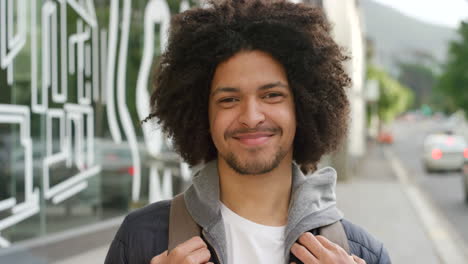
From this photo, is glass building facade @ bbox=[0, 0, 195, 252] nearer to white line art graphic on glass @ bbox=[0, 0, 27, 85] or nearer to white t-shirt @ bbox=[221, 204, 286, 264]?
white line art graphic on glass @ bbox=[0, 0, 27, 85]

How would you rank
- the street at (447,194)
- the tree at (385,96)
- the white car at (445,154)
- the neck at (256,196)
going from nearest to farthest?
the neck at (256,196) → the street at (447,194) → the white car at (445,154) → the tree at (385,96)

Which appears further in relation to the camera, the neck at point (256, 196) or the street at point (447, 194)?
the street at point (447, 194)

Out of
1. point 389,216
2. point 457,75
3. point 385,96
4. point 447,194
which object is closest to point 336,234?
point 389,216

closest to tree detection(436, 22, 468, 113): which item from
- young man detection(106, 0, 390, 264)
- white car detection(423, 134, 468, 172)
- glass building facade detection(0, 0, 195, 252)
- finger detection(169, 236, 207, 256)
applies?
white car detection(423, 134, 468, 172)

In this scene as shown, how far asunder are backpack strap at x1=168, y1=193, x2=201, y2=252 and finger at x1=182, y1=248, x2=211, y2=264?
70 millimetres

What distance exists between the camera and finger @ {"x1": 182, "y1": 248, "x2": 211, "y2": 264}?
175 cm

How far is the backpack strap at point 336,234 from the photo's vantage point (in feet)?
6.17

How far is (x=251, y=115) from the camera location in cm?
189

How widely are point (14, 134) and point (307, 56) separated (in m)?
3.90

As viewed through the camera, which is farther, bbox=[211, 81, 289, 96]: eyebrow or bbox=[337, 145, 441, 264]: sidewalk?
bbox=[337, 145, 441, 264]: sidewalk

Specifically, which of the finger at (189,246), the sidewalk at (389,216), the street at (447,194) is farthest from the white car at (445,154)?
the finger at (189,246)

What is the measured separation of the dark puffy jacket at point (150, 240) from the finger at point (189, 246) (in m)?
0.09

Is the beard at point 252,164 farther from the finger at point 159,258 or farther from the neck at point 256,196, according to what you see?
the finger at point 159,258

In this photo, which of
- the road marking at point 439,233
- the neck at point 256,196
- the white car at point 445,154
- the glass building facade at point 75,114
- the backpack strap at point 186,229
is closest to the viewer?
the backpack strap at point 186,229
